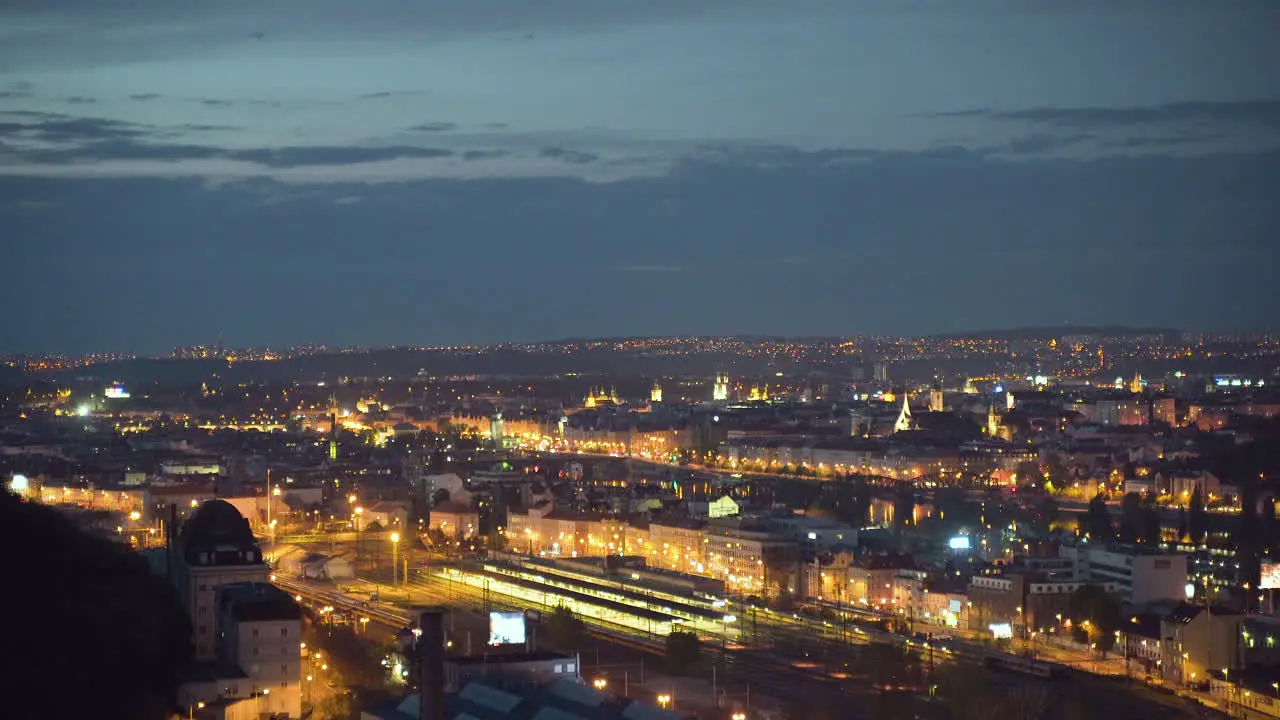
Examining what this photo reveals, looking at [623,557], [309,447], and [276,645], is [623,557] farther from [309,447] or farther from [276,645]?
[309,447]

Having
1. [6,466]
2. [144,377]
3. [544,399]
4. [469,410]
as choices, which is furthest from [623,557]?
[144,377]

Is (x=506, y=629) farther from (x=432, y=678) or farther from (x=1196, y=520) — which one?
(x=1196, y=520)

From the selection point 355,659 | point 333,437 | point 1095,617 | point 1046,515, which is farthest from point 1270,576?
point 333,437

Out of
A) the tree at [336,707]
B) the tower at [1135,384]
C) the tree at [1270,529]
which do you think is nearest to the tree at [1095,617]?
the tree at [1270,529]

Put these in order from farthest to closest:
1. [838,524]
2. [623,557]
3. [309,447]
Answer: [309,447] → [838,524] → [623,557]

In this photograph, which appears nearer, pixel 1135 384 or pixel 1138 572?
pixel 1138 572

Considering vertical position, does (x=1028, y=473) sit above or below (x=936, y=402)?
below
